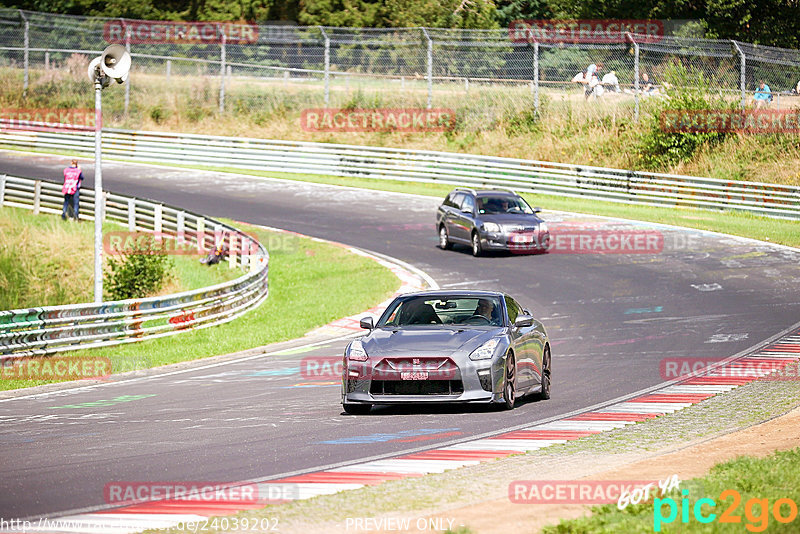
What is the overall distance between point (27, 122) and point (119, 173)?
7.22 metres

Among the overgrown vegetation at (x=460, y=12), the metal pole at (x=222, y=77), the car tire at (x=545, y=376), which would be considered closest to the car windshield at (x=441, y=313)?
the car tire at (x=545, y=376)

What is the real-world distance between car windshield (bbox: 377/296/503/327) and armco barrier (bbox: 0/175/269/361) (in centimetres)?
715

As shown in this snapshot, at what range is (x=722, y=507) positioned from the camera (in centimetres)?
679

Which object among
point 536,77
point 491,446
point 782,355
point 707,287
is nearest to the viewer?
point 491,446

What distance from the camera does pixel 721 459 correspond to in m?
8.80

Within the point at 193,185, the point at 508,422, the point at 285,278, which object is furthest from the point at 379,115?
Answer: the point at 508,422

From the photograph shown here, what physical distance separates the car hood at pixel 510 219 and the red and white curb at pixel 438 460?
12.1m

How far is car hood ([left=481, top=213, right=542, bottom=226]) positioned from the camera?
26938 millimetres

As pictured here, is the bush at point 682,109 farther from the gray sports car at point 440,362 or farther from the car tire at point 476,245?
the gray sports car at point 440,362

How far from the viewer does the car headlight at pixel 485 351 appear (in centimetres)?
1130

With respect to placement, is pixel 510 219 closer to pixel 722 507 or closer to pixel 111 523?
pixel 722 507

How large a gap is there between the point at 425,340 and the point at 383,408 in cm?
116

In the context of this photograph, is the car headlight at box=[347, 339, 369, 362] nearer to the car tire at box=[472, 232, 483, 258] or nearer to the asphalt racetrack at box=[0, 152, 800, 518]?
the asphalt racetrack at box=[0, 152, 800, 518]

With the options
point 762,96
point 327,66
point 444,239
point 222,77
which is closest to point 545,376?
point 444,239
